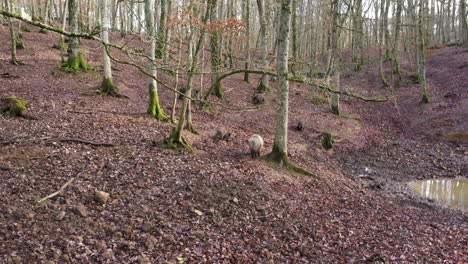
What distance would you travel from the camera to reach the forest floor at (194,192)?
20.7 feet

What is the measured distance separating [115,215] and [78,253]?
4.27ft

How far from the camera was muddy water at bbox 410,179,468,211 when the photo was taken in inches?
477

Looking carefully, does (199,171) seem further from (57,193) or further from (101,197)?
(57,193)

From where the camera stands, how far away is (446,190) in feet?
43.1

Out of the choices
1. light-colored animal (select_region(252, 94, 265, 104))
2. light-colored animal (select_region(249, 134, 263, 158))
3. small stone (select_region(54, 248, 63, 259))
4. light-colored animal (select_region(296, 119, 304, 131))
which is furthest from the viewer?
light-colored animal (select_region(252, 94, 265, 104))

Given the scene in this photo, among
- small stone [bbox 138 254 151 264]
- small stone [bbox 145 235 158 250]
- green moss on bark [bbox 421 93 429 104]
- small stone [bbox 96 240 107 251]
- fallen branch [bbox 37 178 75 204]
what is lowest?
small stone [bbox 138 254 151 264]

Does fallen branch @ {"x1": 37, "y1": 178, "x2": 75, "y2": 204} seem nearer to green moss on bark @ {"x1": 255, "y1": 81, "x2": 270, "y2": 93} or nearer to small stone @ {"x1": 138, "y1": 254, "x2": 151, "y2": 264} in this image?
small stone @ {"x1": 138, "y1": 254, "x2": 151, "y2": 264}

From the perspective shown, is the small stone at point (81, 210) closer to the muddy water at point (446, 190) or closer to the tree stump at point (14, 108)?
the tree stump at point (14, 108)

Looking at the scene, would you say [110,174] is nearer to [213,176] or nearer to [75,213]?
[75,213]

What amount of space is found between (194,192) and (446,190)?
34.7ft

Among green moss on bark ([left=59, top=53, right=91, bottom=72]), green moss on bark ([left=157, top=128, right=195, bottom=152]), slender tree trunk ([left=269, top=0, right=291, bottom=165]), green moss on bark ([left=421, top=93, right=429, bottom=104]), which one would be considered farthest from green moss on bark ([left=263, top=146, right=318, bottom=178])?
green moss on bark ([left=421, top=93, right=429, bottom=104])

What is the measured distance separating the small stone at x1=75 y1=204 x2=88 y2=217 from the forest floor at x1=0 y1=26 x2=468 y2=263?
0.02 meters

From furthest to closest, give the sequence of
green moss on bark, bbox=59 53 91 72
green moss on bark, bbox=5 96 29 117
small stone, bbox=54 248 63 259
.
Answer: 1. green moss on bark, bbox=59 53 91 72
2. green moss on bark, bbox=5 96 29 117
3. small stone, bbox=54 248 63 259

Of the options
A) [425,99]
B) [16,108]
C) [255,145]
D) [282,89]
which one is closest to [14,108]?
[16,108]
